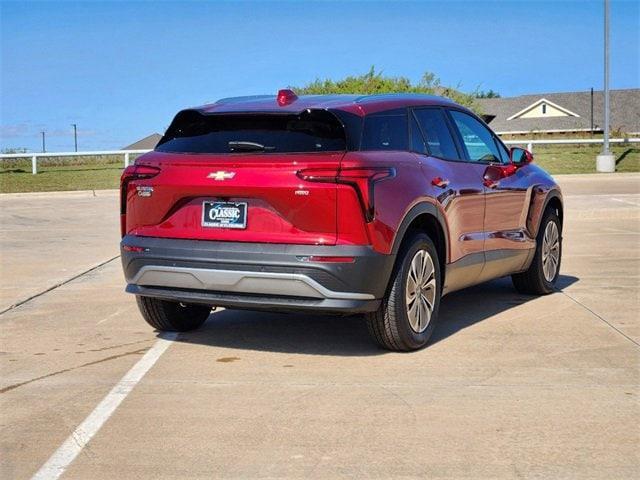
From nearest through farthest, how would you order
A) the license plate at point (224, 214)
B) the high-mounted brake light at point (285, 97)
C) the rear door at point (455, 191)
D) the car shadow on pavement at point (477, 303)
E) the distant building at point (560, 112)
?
the license plate at point (224, 214) → the high-mounted brake light at point (285, 97) → the rear door at point (455, 191) → the car shadow on pavement at point (477, 303) → the distant building at point (560, 112)

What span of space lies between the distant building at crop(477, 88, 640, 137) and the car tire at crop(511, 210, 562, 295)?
74.0 metres

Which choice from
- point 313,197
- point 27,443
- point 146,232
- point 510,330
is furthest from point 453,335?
point 27,443

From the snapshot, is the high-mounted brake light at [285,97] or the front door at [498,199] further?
the front door at [498,199]

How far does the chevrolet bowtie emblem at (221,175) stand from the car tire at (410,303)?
123cm

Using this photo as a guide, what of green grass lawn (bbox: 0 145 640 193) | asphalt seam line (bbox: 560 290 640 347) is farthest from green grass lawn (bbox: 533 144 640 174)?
asphalt seam line (bbox: 560 290 640 347)

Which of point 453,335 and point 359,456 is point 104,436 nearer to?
point 359,456

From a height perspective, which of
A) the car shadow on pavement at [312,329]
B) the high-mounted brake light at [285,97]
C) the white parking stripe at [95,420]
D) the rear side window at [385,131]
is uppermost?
the high-mounted brake light at [285,97]

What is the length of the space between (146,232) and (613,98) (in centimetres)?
8422

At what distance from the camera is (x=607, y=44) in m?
32.7

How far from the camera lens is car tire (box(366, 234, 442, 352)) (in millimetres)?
6680

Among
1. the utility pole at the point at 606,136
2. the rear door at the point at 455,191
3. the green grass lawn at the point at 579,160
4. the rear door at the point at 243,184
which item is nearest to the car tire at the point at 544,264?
the rear door at the point at 455,191

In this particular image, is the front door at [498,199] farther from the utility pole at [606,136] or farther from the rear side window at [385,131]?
the utility pole at [606,136]

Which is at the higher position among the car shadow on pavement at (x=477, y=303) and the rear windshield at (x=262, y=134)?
the rear windshield at (x=262, y=134)

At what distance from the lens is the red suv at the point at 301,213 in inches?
249
